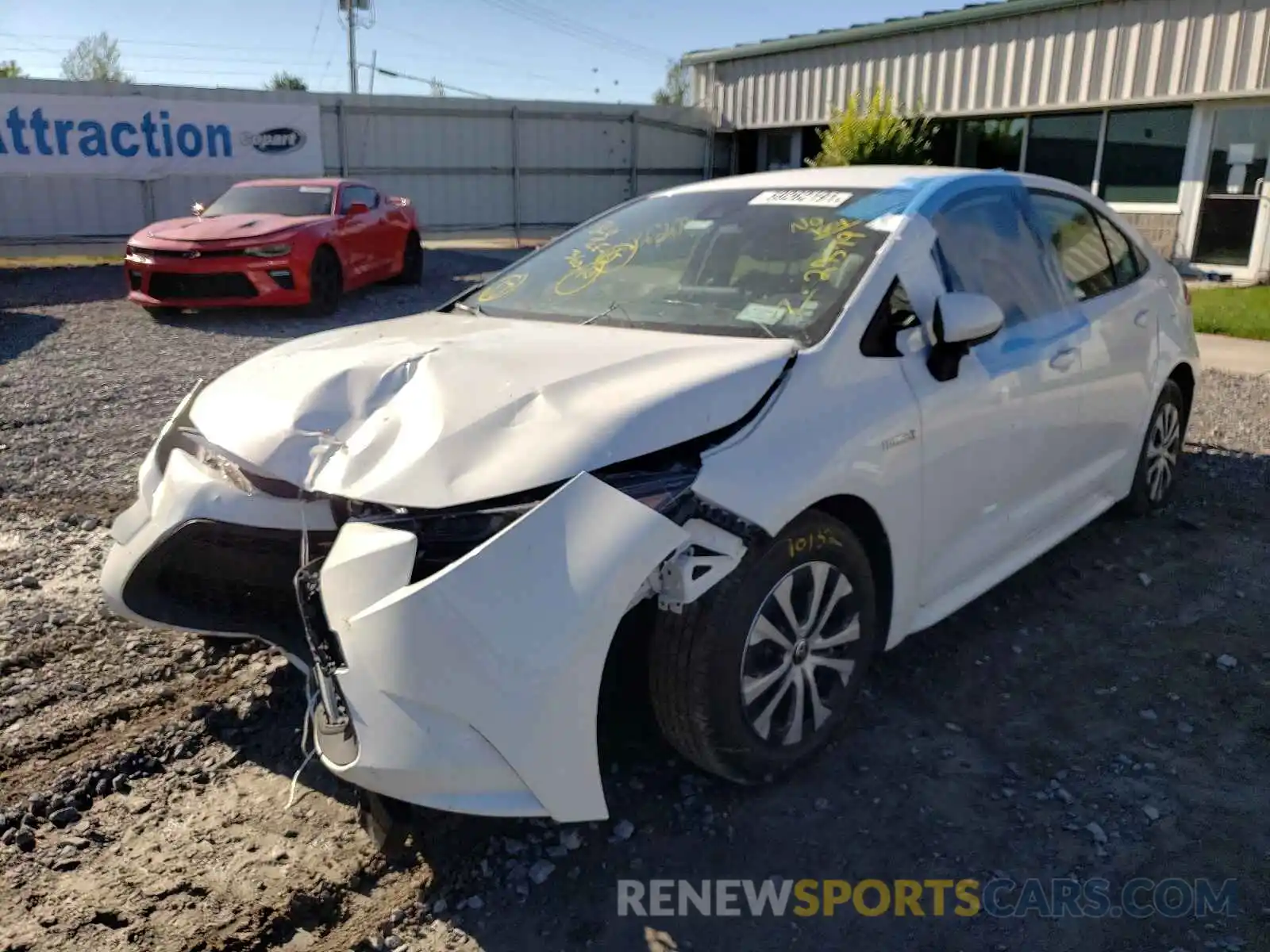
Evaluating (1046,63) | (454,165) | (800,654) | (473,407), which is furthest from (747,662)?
(454,165)

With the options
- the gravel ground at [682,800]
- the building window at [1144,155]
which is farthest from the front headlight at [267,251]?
the building window at [1144,155]

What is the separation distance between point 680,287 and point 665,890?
1.94 meters

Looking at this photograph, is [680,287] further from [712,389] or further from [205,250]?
[205,250]

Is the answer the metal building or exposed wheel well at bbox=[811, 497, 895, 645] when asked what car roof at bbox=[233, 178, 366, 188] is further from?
the metal building

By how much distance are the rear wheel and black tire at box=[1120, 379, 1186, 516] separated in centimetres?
858

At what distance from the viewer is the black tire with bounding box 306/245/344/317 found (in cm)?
1114

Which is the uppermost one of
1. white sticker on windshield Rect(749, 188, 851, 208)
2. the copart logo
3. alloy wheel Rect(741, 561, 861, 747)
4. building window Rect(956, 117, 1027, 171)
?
building window Rect(956, 117, 1027, 171)

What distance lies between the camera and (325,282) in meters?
11.4

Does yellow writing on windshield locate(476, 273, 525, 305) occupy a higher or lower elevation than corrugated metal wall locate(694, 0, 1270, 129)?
lower

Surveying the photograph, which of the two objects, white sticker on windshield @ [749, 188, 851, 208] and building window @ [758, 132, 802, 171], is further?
building window @ [758, 132, 802, 171]

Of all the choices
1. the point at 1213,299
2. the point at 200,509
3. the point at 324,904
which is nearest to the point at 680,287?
the point at 200,509

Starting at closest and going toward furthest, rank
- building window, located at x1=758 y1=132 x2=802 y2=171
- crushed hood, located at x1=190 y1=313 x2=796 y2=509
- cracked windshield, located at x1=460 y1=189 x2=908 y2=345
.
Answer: crushed hood, located at x1=190 y1=313 x2=796 y2=509, cracked windshield, located at x1=460 y1=189 x2=908 y2=345, building window, located at x1=758 y1=132 x2=802 y2=171

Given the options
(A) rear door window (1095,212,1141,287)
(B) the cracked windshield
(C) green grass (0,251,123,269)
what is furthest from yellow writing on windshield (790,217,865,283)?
(C) green grass (0,251,123,269)

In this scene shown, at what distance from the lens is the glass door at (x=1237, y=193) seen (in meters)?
14.3
